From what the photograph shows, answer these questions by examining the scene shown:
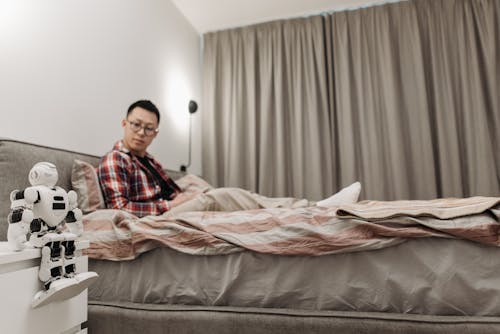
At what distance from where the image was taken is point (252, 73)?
3.08 m

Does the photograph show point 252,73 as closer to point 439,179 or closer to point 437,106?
point 437,106

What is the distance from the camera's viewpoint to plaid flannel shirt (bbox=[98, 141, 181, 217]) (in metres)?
1.44

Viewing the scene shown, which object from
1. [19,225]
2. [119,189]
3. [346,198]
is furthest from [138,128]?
[346,198]

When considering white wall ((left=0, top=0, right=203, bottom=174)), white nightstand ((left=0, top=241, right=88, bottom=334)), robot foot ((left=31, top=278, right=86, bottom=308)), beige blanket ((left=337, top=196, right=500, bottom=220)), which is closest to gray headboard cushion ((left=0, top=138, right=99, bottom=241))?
white wall ((left=0, top=0, right=203, bottom=174))

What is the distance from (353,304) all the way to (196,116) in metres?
2.58

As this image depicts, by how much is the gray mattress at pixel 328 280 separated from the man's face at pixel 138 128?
2.55ft

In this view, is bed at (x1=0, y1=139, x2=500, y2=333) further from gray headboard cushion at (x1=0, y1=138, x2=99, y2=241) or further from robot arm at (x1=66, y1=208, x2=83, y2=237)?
robot arm at (x1=66, y1=208, x2=83, y2=237)

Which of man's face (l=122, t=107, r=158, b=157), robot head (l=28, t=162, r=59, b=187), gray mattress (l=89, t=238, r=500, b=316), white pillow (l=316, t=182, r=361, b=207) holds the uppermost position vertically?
man's face (l=122, t=107, r=158, b=157)

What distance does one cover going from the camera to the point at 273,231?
1.02 meters

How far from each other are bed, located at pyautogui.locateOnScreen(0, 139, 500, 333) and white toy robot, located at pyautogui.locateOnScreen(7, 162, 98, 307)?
0.84 ft

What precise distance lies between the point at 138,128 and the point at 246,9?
1.85 m

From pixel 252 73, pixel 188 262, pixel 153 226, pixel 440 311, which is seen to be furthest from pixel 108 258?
pixel 252 73

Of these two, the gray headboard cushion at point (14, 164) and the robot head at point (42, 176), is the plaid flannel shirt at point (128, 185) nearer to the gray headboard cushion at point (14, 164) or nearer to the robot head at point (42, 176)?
the gray headboard cushion at point (14, 164)

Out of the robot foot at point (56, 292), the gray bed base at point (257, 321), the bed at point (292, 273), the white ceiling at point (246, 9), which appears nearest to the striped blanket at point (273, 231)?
the bed at point (292, 273)
